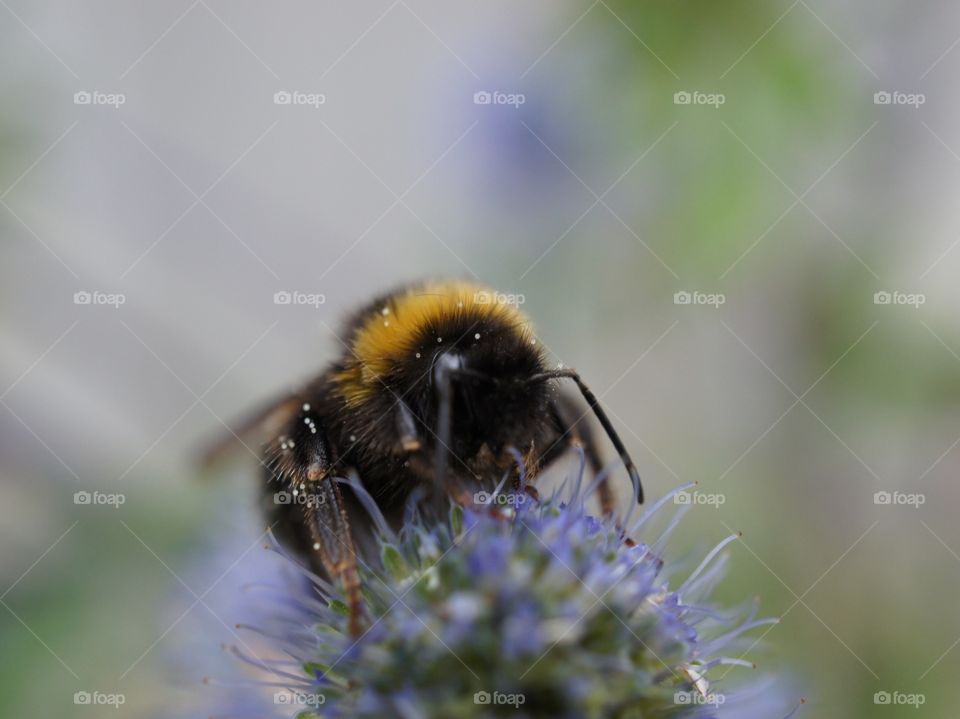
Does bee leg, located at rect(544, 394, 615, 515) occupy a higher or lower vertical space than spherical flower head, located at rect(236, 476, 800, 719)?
higher

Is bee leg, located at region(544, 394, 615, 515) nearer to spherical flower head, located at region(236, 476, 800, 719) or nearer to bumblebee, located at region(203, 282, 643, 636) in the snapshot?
bumblebee, located at region(203, 282, 643, 636)

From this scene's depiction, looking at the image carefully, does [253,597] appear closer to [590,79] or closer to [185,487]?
[185,487]

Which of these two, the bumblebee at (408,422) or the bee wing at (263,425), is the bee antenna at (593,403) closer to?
the bumblebee at (408,422)

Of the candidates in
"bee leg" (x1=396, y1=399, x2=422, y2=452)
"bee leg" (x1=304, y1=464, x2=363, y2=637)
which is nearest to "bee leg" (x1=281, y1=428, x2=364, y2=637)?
"bee leg" (x1=304, y1=464, x2=363, y2=637)

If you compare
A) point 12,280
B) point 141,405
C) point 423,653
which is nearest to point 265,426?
point 423,653

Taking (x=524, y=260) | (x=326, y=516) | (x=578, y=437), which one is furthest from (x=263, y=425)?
(x=524, y=260)
